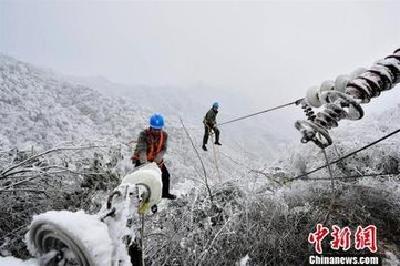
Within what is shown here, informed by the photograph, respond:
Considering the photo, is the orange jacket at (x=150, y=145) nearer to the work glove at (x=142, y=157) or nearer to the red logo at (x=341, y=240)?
the work glove at (x=142, y=157)

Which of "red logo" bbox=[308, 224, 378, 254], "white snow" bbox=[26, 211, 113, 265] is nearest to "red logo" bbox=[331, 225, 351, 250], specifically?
"red logo" bbox=[308, 224, 378, 254]

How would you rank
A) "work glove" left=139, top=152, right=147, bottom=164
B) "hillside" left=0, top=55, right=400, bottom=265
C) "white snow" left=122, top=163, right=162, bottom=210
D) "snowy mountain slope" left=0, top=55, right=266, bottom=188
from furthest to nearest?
"snowy mountain slope" left=0, top=55, right=266, bottom=188
"hillside" left=0, top=55, right=400, bottom=265
"work glove" left=139, top=152, right=147, bottom=164
"white snow" left=122, top=163, right=162, bottom=210

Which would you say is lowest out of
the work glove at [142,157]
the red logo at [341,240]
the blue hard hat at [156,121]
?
the red logo at [341,240]

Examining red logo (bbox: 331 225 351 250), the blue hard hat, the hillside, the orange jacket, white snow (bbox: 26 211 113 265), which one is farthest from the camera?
red logo (bbox: 331 225 351 250)

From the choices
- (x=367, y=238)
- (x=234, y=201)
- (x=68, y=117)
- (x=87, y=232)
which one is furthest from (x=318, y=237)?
(x=68, y=117)

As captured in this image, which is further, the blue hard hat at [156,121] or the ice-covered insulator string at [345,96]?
the blue hard hat at [156,121]

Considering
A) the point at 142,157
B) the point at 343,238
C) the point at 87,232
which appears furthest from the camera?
the point at 343,238

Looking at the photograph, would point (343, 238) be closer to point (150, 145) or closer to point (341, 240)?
point (341, 240)

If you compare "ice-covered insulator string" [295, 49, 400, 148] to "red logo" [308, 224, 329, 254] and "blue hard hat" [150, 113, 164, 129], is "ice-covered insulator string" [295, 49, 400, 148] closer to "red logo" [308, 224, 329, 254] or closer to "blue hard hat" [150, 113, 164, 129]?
"blue hard hat" [150, 113, 164, 129]

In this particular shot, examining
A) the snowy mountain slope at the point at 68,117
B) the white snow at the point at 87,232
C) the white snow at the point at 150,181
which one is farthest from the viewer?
the snowy mountain slope at the point at 68,117

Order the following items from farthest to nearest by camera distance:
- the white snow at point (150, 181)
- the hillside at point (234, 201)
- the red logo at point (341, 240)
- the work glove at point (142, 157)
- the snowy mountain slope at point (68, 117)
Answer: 1. the snowy mountain slope at point (68, 117)
2. the red logo at point (341, 240)
3. the hillside at point (234, 201)
4. the work glove at point (142, 157)
5. the white snow at point (150, 181)

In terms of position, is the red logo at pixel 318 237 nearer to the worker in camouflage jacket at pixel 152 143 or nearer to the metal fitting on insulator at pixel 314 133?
the worker in camouflage jacket at pixel 152 143

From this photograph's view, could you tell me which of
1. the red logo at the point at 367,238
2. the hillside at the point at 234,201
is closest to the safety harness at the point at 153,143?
the hillside at the point at 234,201

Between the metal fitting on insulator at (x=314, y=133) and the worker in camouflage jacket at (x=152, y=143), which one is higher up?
the worker in camouflage jacket at (x=152, y=143)
